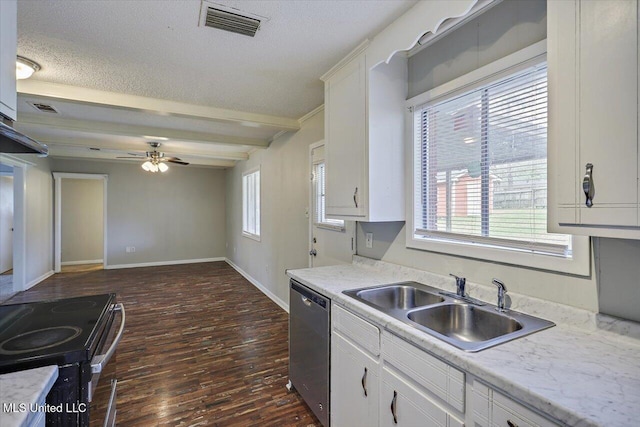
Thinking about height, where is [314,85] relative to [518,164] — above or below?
above

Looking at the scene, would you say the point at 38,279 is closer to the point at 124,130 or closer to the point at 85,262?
the point at 85,262

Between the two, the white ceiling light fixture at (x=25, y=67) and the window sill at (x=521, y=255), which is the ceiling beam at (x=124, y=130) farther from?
the window sill at (x=521, y=255)

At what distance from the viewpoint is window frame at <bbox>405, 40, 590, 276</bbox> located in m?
1.30

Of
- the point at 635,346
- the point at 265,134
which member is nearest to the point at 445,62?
the point at 635,346

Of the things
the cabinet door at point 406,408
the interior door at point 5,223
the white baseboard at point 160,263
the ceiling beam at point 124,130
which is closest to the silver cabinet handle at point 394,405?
the cabinet door at point 406,408

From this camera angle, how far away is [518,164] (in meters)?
1.54

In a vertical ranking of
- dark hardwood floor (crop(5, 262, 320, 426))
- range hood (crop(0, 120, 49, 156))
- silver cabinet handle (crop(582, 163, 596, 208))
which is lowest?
dark hardwood floor (crop(5, 262, 320, 426))

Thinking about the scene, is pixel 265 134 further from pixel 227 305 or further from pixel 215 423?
pixel 215 423

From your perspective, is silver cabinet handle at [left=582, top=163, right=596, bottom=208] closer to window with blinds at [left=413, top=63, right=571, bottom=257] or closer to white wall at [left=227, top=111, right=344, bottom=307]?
window with blinds at [left=413, top=63, right=571, bottom=257]

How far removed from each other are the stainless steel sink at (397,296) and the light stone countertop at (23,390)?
4.63 feet

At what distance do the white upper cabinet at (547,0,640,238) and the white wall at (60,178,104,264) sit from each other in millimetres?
9316

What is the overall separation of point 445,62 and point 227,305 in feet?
13.5

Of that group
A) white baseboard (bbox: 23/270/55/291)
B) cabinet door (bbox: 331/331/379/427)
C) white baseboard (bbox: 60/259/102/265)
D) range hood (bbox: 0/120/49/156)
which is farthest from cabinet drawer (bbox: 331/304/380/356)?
white baseboard (bbox: 60/259/102/265)

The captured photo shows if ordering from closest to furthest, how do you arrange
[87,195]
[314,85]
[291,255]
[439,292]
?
[439,292], [314,85], [291,255], [87,195]
